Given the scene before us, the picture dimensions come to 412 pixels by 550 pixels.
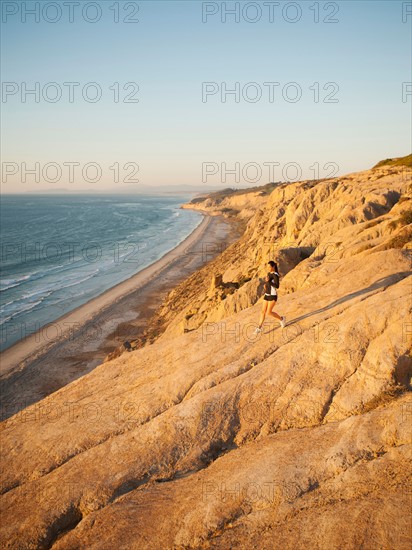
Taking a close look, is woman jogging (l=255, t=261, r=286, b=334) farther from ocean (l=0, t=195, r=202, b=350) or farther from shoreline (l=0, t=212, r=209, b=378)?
ocean (l=0, t=195, r=202, b=350)

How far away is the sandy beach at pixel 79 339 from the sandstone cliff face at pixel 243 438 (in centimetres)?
1009

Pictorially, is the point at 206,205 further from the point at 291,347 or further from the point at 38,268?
the point at 291,347

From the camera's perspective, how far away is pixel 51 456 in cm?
1110

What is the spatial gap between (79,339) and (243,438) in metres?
24.3

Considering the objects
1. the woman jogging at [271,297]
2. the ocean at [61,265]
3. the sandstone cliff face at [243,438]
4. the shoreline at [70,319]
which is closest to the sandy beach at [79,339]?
the shoreline at [70,319]

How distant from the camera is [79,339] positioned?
102 feet

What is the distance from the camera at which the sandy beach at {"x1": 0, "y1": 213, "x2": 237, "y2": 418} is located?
953 inches

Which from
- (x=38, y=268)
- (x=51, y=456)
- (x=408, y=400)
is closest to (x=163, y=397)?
(x=51, y=456)

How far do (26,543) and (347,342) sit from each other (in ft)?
32.3

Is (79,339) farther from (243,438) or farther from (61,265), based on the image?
(61,265)

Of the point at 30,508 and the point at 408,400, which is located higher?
the point at 408,400

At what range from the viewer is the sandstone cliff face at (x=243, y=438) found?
23.7ft

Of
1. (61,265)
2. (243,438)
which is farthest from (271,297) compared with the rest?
(61,265)

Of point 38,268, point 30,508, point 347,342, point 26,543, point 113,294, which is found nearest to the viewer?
point 26,543
